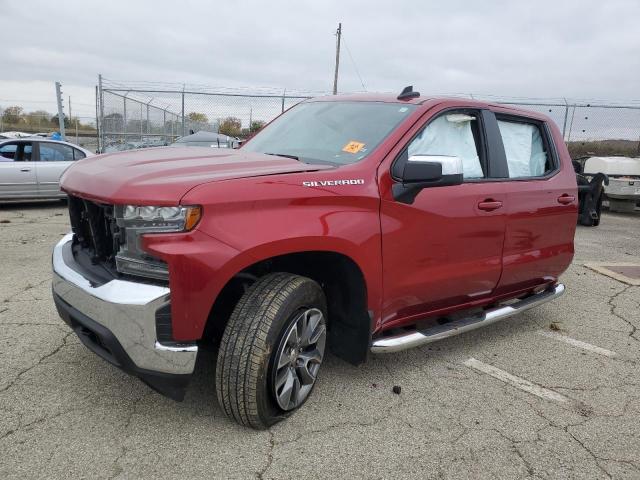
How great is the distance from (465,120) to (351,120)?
32.2 inches

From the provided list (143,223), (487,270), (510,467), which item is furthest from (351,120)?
(510,467)

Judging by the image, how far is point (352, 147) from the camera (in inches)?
124

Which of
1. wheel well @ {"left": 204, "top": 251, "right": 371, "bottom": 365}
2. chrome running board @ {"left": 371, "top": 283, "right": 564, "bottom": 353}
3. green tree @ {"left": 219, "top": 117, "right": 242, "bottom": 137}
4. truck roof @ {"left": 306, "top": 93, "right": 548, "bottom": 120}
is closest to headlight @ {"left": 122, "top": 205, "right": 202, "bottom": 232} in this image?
wheel well @ {"left": 204, "top": 251, "right": 371, "bottom": 365}

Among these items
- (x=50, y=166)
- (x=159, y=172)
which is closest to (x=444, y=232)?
(x=159, y=172)

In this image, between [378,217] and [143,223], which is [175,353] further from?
[378,217]

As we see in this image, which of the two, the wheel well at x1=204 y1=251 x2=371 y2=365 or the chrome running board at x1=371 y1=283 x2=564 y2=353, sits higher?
the wheel well at x1=204 y1=251 x2=371 y2=365

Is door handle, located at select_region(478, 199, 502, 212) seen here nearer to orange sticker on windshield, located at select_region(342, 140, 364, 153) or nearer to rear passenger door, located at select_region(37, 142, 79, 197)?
orange sticker on windshield, located at select_region(342, 140, 364, 153)

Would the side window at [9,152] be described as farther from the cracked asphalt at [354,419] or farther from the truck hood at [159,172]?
the truck hood at [159,172]

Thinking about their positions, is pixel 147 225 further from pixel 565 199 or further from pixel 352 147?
pixel 565 199

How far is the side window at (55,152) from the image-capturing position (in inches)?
400

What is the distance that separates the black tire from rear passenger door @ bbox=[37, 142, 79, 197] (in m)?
8.75

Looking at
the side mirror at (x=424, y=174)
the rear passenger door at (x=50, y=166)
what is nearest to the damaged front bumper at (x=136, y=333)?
the side mirror at (x=424, y=174)

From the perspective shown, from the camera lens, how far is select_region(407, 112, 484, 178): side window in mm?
3348

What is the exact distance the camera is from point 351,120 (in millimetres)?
3453
